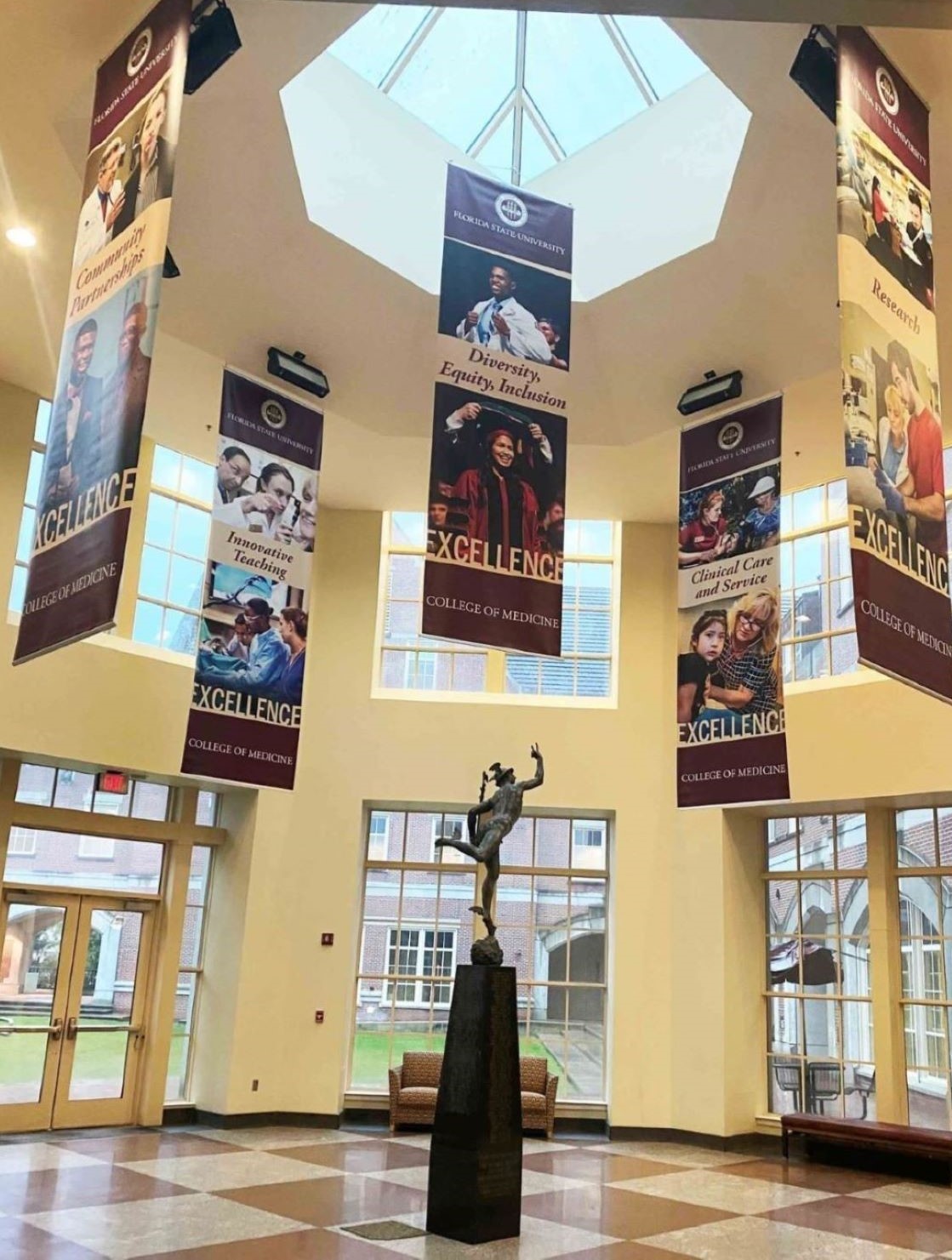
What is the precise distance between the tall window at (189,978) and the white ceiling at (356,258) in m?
4.61

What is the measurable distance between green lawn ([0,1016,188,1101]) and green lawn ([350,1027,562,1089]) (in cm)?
175

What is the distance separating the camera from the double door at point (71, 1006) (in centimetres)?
996

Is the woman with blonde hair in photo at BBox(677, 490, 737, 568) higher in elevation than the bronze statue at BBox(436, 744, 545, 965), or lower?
higher

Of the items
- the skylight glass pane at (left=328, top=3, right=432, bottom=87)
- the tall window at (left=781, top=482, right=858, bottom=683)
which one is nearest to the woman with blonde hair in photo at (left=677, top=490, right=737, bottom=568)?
the tall window at (left=781, top=482, right=858, bottom=683)

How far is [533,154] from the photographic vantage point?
9625 millimetres

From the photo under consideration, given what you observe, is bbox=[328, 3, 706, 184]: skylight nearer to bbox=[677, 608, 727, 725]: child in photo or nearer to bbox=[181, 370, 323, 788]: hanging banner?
bbox=[181, 370, 323, 788]: hanging banner

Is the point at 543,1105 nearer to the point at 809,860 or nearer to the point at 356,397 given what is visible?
the point at 809,860

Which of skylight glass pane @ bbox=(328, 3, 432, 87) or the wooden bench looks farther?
the wooden bench

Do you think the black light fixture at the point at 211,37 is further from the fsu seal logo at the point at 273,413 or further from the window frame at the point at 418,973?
the window frame at the point at 418,973

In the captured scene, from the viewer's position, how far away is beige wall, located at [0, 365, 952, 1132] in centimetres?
1010

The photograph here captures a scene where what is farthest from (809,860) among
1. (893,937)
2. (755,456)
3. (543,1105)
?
(755,456)

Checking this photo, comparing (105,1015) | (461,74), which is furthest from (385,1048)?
(461,74)

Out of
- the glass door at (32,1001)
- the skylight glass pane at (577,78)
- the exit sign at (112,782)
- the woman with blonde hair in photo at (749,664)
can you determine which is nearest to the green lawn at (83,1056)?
the glass door at (32,1001)

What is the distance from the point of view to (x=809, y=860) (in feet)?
37.2
